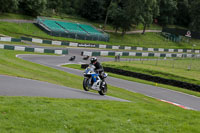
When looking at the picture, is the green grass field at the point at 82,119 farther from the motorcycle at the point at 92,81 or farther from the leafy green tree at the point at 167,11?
the leafy green tree at the point at 167,11

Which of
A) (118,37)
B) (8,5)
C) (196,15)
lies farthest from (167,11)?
(8,5)

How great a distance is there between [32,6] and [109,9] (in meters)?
22.3

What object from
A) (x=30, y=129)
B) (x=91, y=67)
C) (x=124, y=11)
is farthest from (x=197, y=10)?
(x=30, y=129)

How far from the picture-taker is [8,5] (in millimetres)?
61406

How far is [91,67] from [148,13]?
221ft

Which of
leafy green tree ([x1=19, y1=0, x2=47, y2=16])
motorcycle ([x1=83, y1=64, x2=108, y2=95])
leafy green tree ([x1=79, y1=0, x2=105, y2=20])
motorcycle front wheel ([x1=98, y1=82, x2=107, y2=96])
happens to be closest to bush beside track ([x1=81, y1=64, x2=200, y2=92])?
motorcycle front wheel ([x1=98, y1=82, x2=107, y2=96])

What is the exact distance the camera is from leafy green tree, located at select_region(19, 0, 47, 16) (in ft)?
217

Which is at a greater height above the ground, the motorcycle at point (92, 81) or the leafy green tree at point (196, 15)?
the leafy green tree at point (196, 15)

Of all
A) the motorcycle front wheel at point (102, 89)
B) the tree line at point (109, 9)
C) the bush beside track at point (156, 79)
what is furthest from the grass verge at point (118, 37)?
the motorcycle front wheel at point (102, 89)

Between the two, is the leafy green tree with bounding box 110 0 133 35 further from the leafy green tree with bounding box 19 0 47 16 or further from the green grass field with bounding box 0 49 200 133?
the green grass field with bounding box 0 49 200 133

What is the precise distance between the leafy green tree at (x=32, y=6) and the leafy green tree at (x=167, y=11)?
48075 mm

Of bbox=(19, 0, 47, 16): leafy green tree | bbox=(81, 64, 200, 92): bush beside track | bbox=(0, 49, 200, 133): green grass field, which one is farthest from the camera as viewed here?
bbox=(19, 0, 47, 16): leafy green tree

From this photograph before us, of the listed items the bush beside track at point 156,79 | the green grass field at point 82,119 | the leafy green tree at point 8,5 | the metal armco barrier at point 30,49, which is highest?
the leafy green tree at point 8,5

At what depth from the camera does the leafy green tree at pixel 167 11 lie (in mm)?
99312
